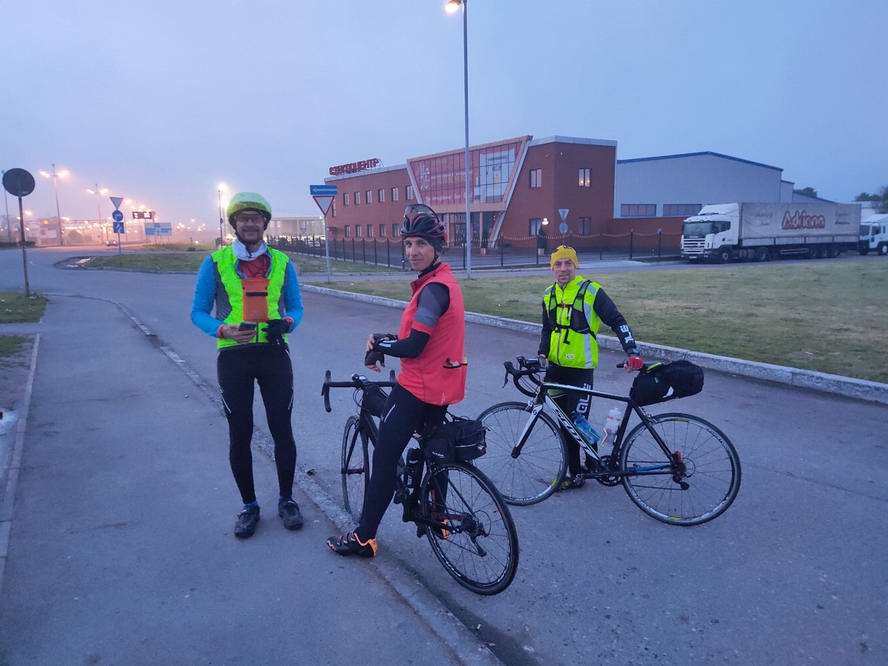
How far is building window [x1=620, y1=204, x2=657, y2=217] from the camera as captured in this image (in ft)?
161

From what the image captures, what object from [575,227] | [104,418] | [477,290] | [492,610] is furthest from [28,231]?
[492,610]

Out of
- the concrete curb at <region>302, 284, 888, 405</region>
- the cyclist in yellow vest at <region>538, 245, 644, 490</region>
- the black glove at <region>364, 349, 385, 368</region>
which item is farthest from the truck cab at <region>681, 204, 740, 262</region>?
the black glove at <region>364, 349, 385, 368</region>

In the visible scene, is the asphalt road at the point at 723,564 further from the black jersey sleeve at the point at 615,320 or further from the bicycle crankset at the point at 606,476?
the black jersey sleeve at the point at 615,320

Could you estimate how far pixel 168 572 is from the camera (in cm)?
338

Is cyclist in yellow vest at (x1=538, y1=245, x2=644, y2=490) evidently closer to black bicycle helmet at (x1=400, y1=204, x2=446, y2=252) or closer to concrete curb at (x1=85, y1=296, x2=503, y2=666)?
black bicycle helmet at (x1=400, y1=204, x2=446, y2=252)

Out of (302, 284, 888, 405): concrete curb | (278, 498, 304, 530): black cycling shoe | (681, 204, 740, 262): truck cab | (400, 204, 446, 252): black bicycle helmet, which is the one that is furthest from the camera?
(681, 204, 740, 262): truck cab

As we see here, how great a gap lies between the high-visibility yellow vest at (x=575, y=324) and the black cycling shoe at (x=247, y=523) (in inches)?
90.5

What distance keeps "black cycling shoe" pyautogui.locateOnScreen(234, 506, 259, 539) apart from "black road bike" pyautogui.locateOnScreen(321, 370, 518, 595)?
3.12 feet

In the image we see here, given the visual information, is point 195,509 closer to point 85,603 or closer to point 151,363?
point 85,603

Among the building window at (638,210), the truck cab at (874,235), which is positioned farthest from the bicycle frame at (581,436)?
the building window at (638,210)

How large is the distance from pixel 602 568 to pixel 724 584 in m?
0.64

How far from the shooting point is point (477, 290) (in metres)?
18.0

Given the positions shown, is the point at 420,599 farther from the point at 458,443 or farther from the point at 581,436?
the point at 581,436

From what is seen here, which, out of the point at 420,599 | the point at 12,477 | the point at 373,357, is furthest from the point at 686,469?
the point at 12,477
